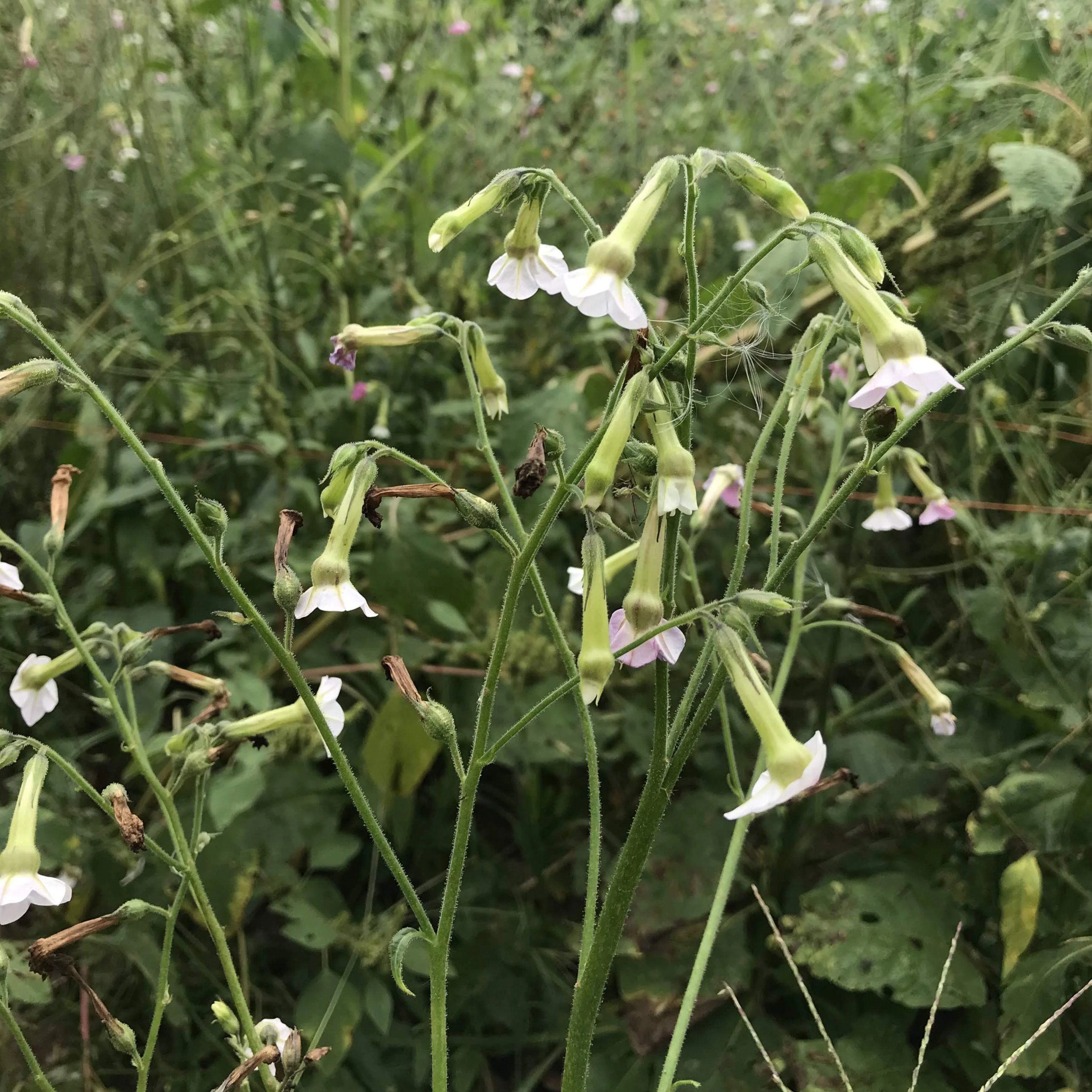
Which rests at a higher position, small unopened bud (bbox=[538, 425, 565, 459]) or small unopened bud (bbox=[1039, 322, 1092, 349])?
small unopened bud (bbox=[1039, 322, 1092, 349])

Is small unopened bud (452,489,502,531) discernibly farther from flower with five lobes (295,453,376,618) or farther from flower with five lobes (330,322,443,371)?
flower with five lobes (330,322,443,371)

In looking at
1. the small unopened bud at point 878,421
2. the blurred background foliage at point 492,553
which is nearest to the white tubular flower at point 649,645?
the small unopened bud at point 878,421

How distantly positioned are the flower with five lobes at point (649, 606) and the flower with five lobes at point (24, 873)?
1.64ft

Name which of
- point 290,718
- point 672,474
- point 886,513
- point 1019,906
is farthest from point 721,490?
point 1019,906

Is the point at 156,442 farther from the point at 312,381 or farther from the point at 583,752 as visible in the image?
the point at 583,752

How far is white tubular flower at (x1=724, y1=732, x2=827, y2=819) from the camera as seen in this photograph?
1.85 feet

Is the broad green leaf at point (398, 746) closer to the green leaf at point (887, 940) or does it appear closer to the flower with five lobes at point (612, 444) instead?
the green leaf at point (887, 940)

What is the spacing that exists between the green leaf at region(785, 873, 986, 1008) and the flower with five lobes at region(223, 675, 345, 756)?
31.2 inches

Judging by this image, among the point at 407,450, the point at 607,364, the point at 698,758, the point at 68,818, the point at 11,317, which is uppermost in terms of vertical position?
the point at 11,317

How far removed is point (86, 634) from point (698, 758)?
39.4 inches

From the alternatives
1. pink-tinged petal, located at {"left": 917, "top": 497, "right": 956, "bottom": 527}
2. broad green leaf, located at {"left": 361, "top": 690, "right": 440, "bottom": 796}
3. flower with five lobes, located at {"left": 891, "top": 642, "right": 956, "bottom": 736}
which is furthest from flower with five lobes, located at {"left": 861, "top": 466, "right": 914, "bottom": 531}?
broad green leaf, located at {"left": 361, "top": 690, "right": 440, "bottom": 796}

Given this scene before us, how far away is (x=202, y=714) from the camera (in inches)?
35.8

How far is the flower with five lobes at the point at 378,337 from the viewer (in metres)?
0.88

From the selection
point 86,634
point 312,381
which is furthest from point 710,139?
point 86,634
